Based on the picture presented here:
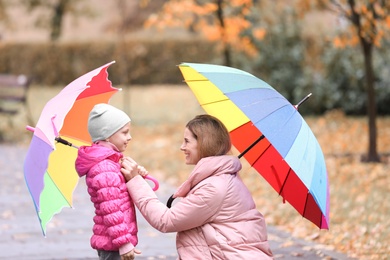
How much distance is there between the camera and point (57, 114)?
4.09m

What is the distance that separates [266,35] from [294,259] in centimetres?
1238

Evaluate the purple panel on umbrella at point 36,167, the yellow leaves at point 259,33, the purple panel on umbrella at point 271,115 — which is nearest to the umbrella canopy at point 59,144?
the purple panel on umbrella at point 36,167

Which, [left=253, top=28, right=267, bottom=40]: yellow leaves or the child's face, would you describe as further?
[left=253, top=28, right=267, bottom=40]: yellow leaves

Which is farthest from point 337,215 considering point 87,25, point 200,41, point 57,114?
point 87,25

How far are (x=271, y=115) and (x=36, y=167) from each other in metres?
1.20

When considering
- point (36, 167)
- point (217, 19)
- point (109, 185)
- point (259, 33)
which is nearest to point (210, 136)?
point (109, 185)

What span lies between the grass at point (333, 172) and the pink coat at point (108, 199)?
9.79 feet

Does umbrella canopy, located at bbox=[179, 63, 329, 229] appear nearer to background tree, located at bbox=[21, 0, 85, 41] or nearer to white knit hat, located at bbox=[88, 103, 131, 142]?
white knit hat, located at bbox=[88, 103, 131, 142]

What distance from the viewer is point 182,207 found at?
4.16 m

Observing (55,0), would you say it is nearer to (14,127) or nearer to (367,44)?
(14,127)

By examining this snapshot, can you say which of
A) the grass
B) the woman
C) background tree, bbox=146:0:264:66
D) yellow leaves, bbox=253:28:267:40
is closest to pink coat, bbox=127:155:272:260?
the woman

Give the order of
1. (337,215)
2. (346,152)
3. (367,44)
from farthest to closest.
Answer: (346,152)
(367,44)
(337,215)

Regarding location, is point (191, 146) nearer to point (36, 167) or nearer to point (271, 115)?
point (271, 115)

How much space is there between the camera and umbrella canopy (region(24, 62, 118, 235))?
4070 mm
